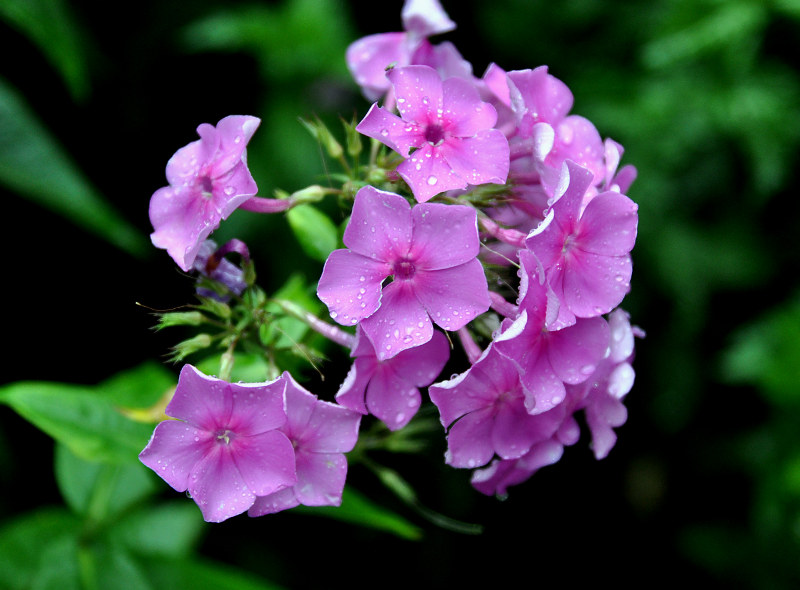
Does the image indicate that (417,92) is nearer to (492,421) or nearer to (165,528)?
(492,421)

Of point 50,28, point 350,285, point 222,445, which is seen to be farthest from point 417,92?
point 50,28

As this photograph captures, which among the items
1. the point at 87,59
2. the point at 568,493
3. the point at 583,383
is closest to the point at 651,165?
the point at 568,493

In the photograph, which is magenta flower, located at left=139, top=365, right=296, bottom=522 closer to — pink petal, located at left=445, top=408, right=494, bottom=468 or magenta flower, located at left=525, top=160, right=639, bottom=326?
pink petal, located at left=445, top=408, right=494, bottom=468

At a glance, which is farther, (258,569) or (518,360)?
(258,569)

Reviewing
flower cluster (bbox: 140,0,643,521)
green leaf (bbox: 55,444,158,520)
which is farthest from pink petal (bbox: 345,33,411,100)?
green leaf (bbox: 55,444,158,520)

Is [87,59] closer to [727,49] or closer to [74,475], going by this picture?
[74,475]
